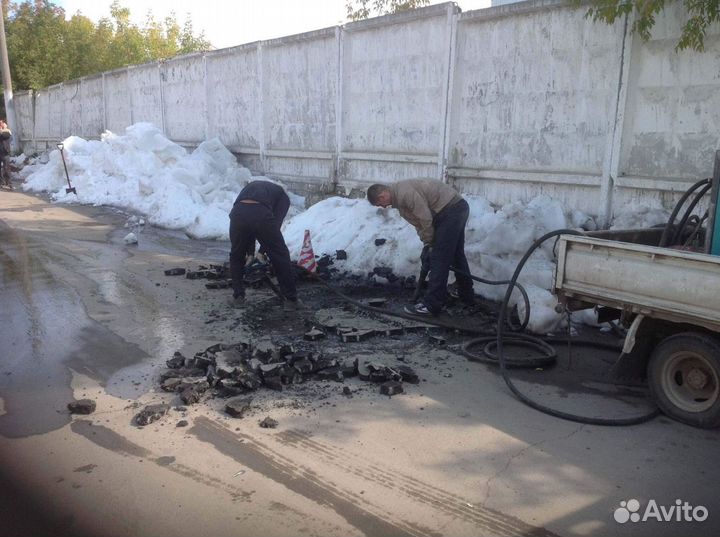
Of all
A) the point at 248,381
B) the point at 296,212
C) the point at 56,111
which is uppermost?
the point at 56,111

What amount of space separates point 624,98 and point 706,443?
16.5 feet

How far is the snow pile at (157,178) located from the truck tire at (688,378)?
9.53m

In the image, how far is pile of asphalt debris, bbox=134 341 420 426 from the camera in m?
4.68

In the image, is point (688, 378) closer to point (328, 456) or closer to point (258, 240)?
point (328, 456)

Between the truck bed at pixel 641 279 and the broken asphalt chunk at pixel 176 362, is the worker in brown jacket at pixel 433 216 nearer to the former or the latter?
the truck bed at pixel 641 279

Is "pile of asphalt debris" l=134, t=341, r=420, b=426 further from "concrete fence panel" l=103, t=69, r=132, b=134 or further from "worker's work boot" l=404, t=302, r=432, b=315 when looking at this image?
"concrete fence panel" l=103, t=69, r=132, b=134

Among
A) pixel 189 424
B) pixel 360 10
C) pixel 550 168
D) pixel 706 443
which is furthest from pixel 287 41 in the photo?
pixel 706 443

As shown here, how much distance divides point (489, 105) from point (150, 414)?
718 cm

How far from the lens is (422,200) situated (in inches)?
270

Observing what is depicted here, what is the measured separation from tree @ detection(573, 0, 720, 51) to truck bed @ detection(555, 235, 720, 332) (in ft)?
10.7

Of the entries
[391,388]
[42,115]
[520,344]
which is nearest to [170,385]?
[391,388]

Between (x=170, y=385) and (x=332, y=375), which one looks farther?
(x=332, y=375)

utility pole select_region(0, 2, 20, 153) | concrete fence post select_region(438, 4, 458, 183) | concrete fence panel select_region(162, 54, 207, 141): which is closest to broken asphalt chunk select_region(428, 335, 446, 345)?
concrete fence post select_region(438, 4, 458, 183)

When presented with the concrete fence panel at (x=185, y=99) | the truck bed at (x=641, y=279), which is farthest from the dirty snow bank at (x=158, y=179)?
the truck bed at (x=641, y=279)
